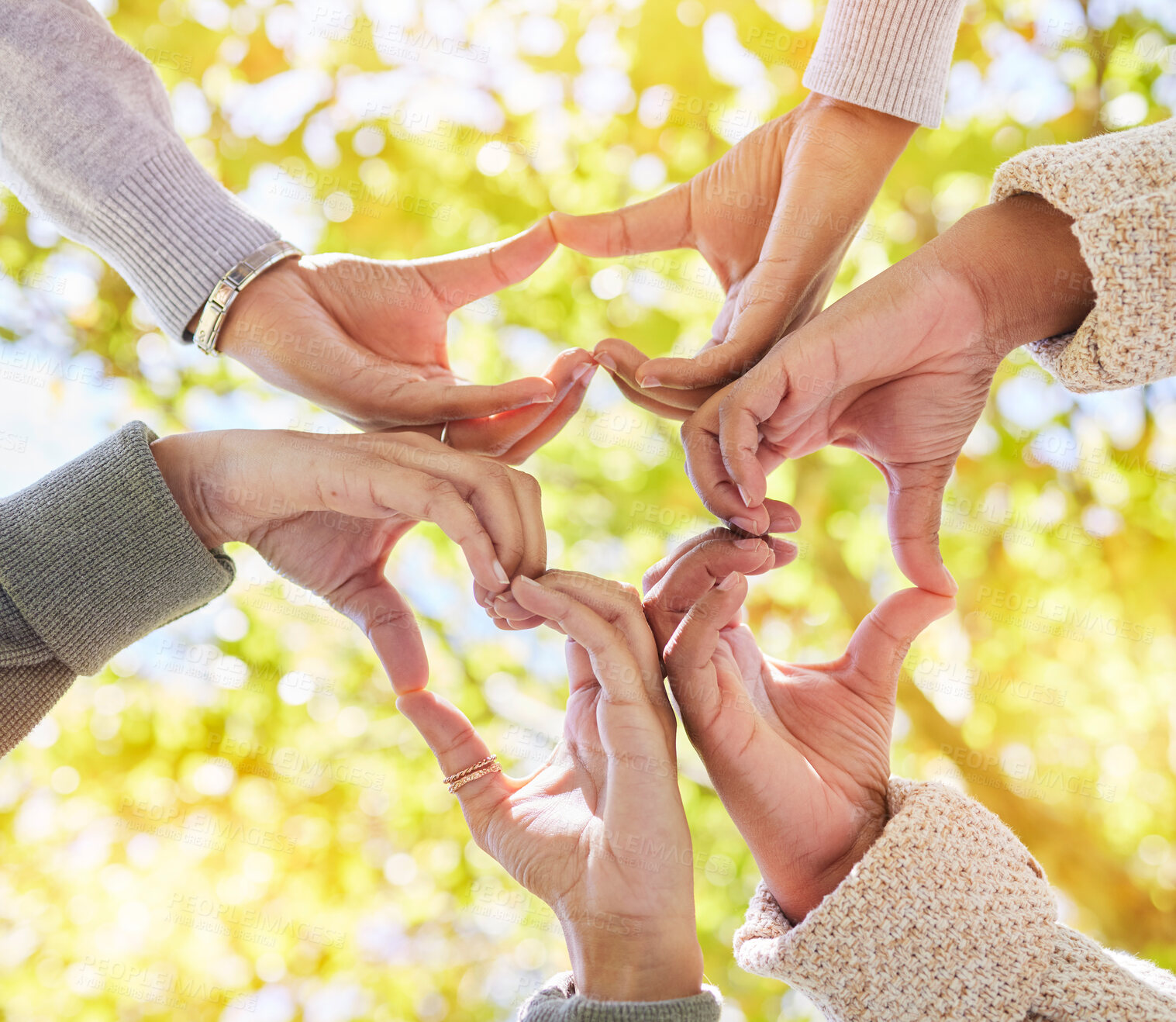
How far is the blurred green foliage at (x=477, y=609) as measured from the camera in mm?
1703

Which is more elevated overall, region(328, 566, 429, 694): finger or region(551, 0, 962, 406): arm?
region(551, 0, 962, 406): arm

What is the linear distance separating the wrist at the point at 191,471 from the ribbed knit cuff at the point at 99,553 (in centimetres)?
4

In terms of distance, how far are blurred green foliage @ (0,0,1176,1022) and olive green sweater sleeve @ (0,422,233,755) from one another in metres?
0.92

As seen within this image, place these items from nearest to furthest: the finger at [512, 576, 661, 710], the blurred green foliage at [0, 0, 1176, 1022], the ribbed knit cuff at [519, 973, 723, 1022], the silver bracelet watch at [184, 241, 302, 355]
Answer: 1. the ribbed knit cuff at [519, 973, 723, 1022]
2. the finger at [512, 576, 661, 710]
3. the silver bracelet watch at [184, 241, 302, 355]
4. the blurred green foliage at [0, 0, 1176, 1022]

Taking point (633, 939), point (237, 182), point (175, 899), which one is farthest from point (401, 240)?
point (175, 899)

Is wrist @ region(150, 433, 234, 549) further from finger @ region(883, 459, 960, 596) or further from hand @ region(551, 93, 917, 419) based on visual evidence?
finger @ region(883, 459, 960, 596)

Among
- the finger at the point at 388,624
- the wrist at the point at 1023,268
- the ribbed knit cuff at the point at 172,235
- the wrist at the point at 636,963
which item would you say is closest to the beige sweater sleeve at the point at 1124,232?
the wrist at the point at 1023,268

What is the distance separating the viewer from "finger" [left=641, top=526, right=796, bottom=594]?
105 cm

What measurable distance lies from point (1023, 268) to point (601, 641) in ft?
2.23

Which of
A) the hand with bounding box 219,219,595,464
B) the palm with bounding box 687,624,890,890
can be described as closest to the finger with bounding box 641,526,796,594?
the palm with bounding box 687,624,890,890

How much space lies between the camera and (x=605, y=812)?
893mm

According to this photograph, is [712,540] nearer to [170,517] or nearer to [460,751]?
[460,751]

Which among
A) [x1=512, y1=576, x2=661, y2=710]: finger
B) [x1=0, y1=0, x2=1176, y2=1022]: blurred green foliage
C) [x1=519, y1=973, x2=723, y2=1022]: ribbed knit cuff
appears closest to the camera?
[x1=519, y1=973, x2=723, y2=1022]: ribbed knit cuff

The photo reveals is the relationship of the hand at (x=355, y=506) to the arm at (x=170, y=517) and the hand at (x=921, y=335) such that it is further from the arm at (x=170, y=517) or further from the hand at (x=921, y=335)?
the hand at (x=921, y=335)
